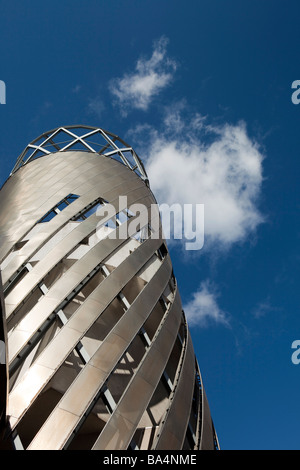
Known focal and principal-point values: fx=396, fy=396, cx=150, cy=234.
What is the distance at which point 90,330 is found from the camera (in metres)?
19.3

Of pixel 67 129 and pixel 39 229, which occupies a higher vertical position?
pixel 67 129

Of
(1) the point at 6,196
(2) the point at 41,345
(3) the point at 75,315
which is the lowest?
(2) the point at 41,345

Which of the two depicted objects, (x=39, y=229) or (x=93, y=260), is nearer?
(x=93, y=260)

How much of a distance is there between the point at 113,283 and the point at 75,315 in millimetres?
2887

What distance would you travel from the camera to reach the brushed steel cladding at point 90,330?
14.2 meters

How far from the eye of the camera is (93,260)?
20234 mm

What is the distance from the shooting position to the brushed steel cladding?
559 inches

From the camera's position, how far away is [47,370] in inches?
582
